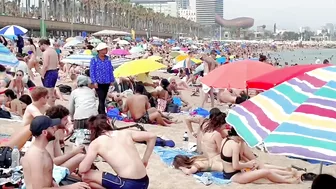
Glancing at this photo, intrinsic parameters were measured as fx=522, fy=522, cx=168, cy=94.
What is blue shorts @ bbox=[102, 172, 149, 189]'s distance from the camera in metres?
4.75

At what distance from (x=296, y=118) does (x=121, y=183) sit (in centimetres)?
195

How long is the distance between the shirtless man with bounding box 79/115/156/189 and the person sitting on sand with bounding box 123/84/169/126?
4.34 meters

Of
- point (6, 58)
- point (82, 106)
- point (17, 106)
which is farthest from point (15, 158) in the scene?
point (17, 106)

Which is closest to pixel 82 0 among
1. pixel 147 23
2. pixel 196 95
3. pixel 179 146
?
pixel 147 23

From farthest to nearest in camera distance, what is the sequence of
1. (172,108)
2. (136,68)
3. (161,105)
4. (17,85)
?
(172,108) < (161,105) < (17,85) < (136,68)

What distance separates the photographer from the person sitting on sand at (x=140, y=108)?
9.27 m

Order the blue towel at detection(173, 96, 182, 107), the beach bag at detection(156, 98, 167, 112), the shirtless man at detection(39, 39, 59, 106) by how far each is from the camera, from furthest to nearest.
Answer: the blue towel at detection(173, 96, 182, 107), the beach bag at detection(156, 98, 167, 112), the shirtless man at detection(39, 39, 59, 106)

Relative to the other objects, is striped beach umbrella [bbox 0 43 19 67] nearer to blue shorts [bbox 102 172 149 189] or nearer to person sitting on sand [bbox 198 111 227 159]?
person sitting on sand [bbox 198 111 227 159]

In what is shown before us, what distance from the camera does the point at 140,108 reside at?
9367 millimetres

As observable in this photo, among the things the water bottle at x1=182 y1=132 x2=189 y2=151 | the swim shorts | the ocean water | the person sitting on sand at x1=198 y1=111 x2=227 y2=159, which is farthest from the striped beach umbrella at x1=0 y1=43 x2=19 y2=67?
the ocean water

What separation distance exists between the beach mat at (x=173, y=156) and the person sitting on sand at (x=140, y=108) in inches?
65.7

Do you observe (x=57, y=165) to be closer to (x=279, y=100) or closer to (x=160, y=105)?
(x=279, y=100)

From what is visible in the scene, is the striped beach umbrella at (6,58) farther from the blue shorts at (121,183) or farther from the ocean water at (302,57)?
the ocean water at (302,57)

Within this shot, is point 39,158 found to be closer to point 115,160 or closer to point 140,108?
point 115,160
